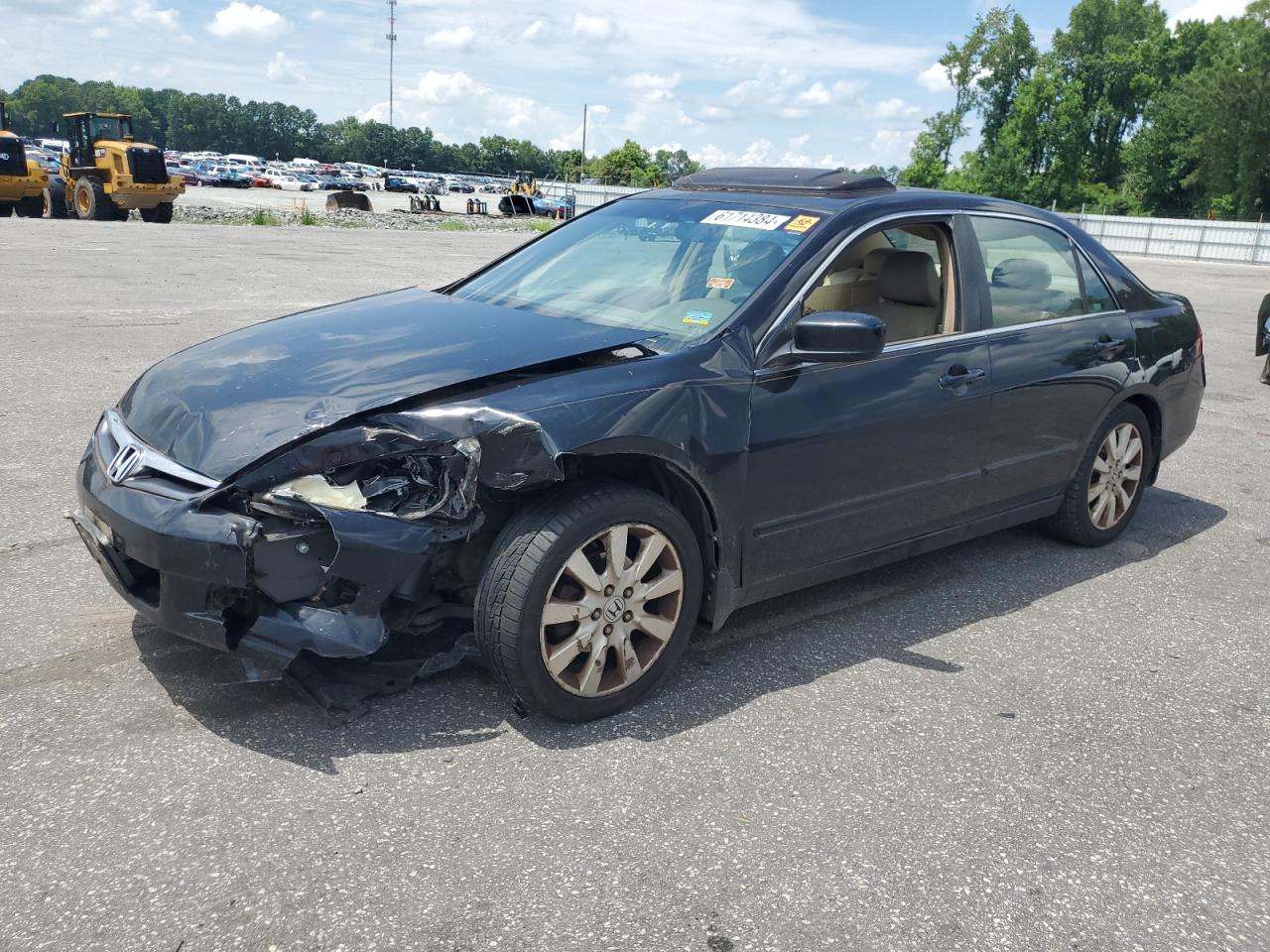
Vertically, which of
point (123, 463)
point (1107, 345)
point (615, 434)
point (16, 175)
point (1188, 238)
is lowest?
point (123, 463)

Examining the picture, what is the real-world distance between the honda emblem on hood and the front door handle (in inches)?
114

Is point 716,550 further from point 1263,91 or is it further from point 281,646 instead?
point 1263,91

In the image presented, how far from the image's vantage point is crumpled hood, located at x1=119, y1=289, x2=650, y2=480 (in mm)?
3113

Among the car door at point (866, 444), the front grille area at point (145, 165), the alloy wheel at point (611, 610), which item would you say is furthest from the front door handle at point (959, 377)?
the front grille area at point (145, 165)

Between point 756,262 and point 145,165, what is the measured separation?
86.9ft

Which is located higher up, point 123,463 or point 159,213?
point 159,213

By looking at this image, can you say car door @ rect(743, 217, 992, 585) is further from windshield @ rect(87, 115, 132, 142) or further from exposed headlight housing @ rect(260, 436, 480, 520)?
windshield @ rect(87, 115, 132, 142)

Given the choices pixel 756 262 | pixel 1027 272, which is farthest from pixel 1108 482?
pixel 756 262

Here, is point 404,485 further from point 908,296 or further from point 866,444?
point 908,296

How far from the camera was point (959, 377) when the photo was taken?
4238 mm

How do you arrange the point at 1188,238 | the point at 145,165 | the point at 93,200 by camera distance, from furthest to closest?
the point at 1188,238, the point at 93,200, the point at 145,165

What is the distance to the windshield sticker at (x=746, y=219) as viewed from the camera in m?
4.08

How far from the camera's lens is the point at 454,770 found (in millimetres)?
3027

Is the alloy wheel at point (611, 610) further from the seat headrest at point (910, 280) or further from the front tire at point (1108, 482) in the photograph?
the front tire at point (1108, 482)
